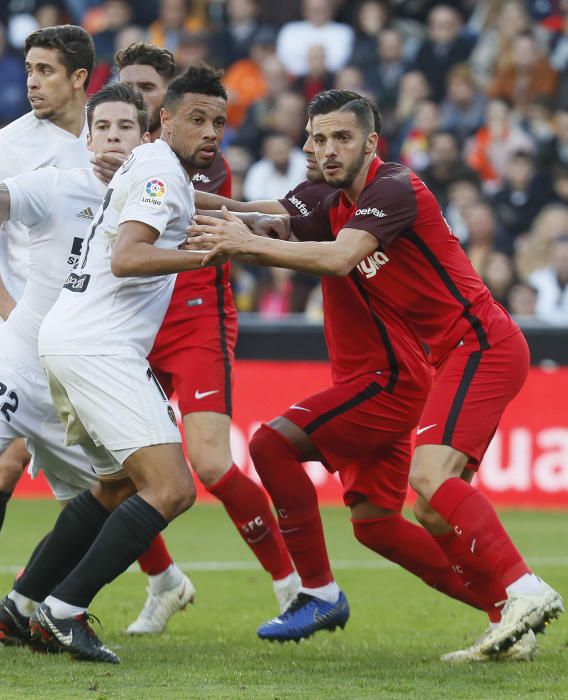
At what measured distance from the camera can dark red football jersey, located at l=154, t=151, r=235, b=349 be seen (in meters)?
7.36

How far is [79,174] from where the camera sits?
624 centimetres

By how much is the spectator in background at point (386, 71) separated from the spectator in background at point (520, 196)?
6.57ft

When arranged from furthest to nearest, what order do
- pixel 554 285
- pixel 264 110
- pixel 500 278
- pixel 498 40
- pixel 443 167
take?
pixel 264 110 < pixel 498 40 < pixel 443 167 < pixel 554 285 < pixel 500 278

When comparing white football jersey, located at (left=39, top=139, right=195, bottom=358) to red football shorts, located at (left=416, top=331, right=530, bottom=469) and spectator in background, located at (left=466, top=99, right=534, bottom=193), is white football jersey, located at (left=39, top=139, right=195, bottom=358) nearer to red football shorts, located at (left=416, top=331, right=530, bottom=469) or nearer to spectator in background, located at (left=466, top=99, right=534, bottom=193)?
red football shorts, located at (left=416, top=331, right=530, bottom=469)

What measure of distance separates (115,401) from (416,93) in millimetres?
11186

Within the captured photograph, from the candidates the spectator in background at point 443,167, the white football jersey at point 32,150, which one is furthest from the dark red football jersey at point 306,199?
the spectator in background at point 443,167

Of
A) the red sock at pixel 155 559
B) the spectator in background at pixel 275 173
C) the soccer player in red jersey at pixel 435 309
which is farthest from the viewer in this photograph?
the spectator in background at pixel 275 173

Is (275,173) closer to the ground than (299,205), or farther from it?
closer to the ground

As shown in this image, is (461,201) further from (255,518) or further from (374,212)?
(374,212)

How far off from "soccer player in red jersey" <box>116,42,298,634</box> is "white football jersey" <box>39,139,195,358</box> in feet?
4.30

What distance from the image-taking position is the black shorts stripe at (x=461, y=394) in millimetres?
5891

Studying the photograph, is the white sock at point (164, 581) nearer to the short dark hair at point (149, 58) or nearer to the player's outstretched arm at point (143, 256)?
the player's outstretched arm at point (143, 256)

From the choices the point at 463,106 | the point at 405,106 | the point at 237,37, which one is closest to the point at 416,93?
the point at 405,106

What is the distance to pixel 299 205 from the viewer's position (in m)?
6.95
